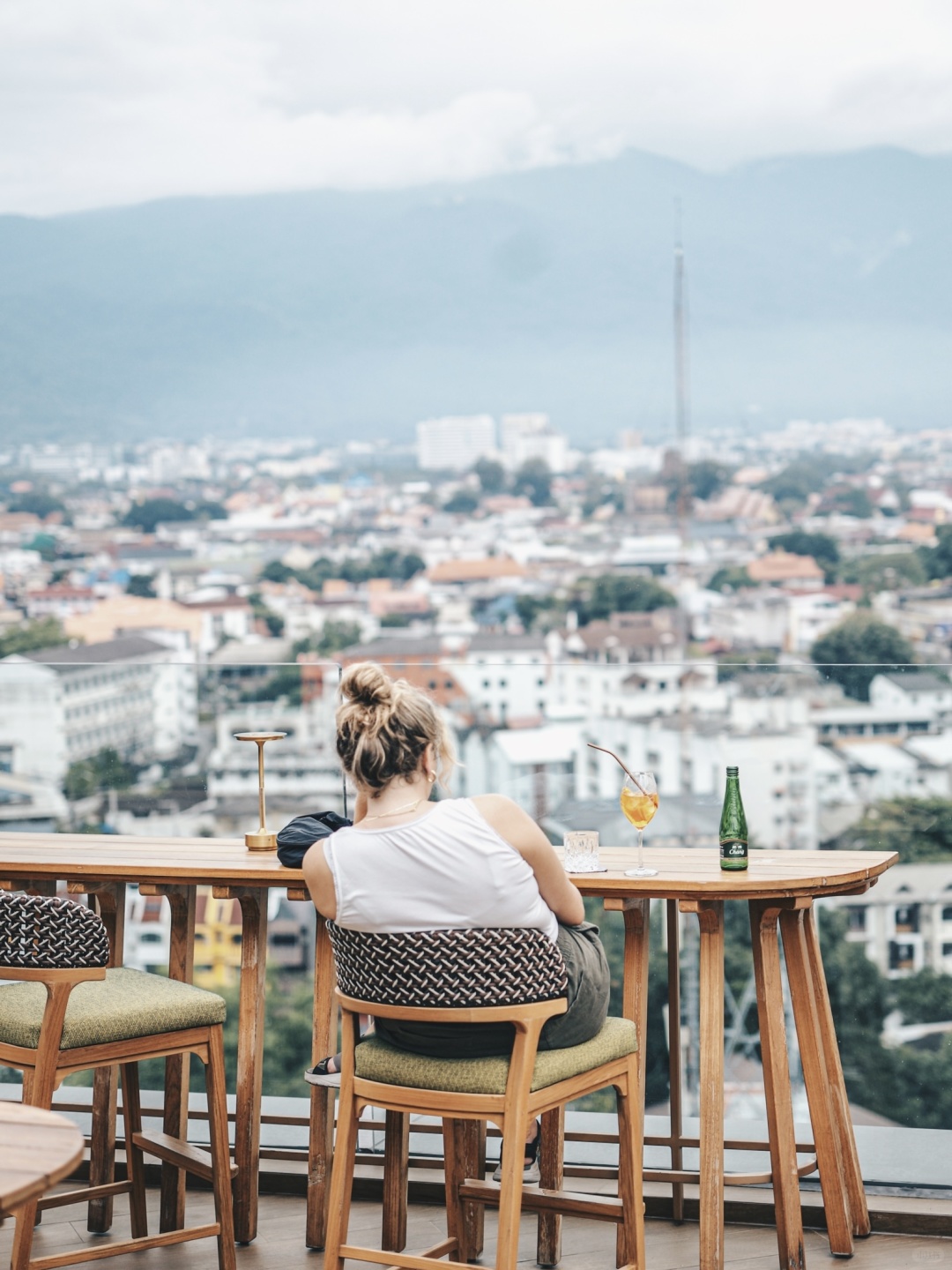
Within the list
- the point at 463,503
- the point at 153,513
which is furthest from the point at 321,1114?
the point at 463,503

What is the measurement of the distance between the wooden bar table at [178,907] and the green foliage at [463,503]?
4513 centimetres

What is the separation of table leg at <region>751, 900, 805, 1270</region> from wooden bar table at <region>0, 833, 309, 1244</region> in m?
0.79

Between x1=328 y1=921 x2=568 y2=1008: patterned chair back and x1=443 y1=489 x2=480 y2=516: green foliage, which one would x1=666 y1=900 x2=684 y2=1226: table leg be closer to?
x1=328 y1=921 x2=568 y2=1008: patterned chair back

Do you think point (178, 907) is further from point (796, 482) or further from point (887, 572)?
point (796, 482)

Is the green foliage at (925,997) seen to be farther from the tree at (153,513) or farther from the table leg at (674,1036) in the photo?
the tree at (153,513)

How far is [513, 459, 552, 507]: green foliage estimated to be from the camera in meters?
47.6

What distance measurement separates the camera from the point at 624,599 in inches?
1704

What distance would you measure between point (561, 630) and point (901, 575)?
10.2m

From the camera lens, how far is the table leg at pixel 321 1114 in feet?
8.30

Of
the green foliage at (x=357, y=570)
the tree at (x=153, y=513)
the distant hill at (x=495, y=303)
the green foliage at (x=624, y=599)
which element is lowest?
the green foliage at (x=624, y=599)

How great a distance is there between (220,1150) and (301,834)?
0.55m

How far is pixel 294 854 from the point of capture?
232 centimetres

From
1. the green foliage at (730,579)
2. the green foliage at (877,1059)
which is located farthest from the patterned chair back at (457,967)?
the green foliage at (730,579)

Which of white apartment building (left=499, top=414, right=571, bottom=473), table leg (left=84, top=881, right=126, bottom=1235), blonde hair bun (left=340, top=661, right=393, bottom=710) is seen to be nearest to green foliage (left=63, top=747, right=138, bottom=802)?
table leg (left=84, top=881, right=126, bottom=1235)
